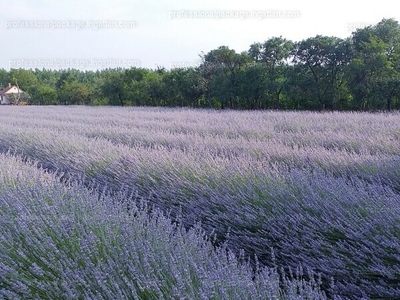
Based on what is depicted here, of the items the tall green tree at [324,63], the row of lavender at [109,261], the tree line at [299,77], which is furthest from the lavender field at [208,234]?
the tall green tree at [324,63]

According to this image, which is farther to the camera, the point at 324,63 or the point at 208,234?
the point at 324,63

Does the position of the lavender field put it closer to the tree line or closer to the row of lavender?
the row of lavender

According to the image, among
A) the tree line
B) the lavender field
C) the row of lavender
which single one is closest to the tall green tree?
the tree line

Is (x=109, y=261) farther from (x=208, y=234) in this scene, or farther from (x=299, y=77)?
(x=299, y=77)

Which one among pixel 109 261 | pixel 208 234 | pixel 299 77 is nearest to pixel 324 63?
pixel 299 77

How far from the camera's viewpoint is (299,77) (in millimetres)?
19156

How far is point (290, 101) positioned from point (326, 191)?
66.6 feet

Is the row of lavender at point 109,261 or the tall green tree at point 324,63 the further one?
the tall green tree at point 324,63

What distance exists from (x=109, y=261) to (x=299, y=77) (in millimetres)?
18783

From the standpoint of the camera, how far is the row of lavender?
141 cm

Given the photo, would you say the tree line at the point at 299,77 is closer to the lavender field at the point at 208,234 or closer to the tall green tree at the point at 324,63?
the tall green tree at the point at 324,63

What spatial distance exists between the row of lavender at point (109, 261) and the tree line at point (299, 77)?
15774 mm

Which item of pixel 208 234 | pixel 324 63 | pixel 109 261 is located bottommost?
pixel 208 234

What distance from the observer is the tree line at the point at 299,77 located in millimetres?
16094
